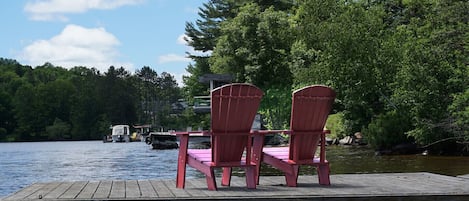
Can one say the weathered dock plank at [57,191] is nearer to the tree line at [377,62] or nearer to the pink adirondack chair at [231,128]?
the pink adirondack chair at [231,128]

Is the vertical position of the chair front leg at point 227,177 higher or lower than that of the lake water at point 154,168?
higher

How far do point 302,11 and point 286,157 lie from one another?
1091 inches

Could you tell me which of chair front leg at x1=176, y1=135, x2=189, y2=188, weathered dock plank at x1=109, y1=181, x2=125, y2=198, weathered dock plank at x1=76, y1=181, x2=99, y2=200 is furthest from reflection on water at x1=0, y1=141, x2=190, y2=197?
chair front leg at x1=176, y1=135, x2=189, y2=188

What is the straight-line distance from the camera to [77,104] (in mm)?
109812

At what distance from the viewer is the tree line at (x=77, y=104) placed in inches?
4208

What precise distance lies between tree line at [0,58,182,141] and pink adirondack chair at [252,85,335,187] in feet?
325

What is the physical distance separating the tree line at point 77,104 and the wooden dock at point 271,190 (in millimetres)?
98692

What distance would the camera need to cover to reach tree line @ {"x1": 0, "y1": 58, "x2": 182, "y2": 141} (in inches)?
4208

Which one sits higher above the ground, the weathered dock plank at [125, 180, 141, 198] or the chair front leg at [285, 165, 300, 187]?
the chair front leg at [285, 165, 300, 187]

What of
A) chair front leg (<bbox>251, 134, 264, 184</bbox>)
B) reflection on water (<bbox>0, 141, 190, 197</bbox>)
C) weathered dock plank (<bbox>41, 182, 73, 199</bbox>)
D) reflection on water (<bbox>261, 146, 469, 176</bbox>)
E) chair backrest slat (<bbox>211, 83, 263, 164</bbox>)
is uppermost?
chair backrest slat (<bbox>211, 83, 263, 164</bbox>)

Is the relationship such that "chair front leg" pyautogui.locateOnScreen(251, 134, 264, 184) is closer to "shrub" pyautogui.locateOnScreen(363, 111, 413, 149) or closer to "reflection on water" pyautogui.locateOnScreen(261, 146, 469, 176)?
"reflection on water" pyautogui.locateOnScreen(261, 146, 469, 176)

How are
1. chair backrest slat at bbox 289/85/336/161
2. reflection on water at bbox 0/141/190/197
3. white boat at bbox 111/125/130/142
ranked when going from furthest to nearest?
white boat at bbox 111/125/130/142 → reflection on water at bbox 0/141/190/197 → chair backrest slat at bbox 289/85/336/161

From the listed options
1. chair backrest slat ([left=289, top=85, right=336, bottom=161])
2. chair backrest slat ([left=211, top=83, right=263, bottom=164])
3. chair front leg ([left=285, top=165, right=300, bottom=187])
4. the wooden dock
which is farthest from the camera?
chair front leg ([left=285, top=165, right=300, bottom=187])

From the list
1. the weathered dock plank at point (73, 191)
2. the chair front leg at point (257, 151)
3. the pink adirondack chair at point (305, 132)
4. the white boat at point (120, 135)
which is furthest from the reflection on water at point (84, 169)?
the white boat at point (120, 135)
